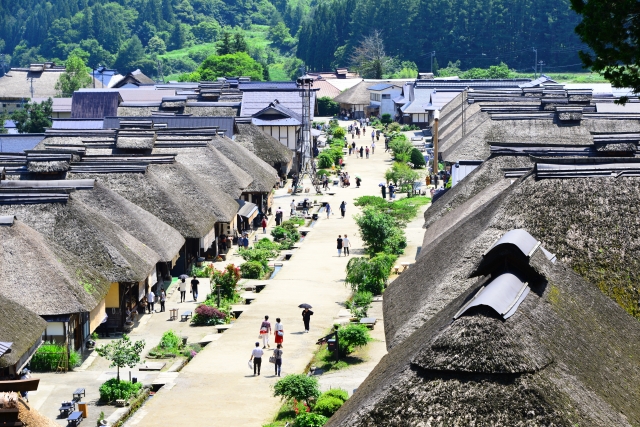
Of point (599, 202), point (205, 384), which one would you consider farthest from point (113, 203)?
point (599, 202)

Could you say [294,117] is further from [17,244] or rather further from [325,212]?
[17,244]

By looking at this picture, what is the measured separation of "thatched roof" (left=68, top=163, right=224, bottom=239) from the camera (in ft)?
132

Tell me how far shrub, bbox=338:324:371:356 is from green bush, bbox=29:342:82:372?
760 centimetres

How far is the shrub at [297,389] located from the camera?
82.7 feet

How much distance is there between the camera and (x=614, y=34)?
61.7 ft

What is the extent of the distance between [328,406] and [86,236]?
38.0 feet

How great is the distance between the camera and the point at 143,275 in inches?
1280

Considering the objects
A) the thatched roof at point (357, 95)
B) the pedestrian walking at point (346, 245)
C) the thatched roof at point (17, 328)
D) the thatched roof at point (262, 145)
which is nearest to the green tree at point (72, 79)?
the thatched roof at point (357, 95)

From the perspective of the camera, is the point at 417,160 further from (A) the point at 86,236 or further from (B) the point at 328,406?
(B) the point at 328,406

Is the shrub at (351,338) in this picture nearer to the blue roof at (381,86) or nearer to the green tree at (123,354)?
the green tree at (123,354)

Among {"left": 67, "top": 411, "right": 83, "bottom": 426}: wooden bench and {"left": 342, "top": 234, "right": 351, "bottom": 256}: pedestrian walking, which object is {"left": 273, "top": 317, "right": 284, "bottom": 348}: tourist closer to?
{"left": 67, "top": 411, "right": 83, "bottom": 426}: wooden bench

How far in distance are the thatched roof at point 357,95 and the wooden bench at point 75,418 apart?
97.3m

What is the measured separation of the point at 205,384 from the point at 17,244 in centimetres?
639

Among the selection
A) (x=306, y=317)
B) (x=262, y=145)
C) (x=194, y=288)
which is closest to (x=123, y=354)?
(x=306, y=317)
